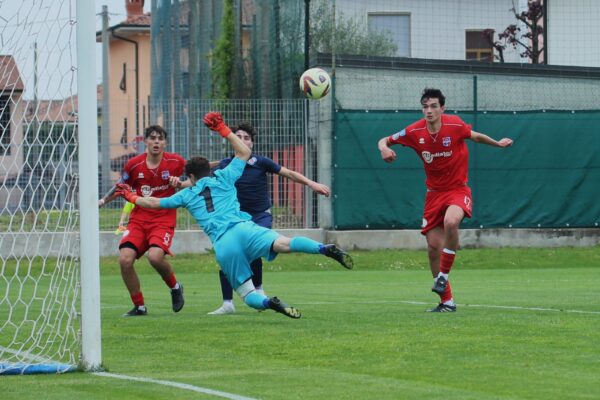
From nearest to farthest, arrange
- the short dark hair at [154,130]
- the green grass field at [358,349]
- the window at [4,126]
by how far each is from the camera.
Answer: the green grass field at [358,349]
the window at [4,126]
the short dark hair at [154,130]

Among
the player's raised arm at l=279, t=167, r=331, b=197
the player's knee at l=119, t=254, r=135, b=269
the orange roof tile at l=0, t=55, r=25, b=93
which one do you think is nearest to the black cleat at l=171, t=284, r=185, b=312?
the player's knee at l=119, t=254, r=135, b=269

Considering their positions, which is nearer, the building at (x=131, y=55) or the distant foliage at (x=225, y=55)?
the distant foliage at (x=225, y=55)

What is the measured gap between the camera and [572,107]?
27.8 metres

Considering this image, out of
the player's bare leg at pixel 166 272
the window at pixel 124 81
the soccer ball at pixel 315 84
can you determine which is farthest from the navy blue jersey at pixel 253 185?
the window at pixel 124 81

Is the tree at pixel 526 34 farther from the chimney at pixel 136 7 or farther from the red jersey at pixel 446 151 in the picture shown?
the chimney at pixel 136 7

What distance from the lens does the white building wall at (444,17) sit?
3684 cm

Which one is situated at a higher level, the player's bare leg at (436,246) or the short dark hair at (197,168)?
the short dark hair at (197,168)

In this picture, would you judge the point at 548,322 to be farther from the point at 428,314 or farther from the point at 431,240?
the point at 431,240

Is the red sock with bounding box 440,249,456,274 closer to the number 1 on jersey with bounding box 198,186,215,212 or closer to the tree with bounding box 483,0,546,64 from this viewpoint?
the number 1 on jersey with bounding box 198,186,215,212

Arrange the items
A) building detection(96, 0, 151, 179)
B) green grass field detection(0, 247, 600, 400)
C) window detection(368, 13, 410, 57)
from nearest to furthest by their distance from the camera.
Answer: green grass field detection(0, 247, 600, 400), window detection(368, 13, 410, 57), building detection(96, 0, 151, 179)

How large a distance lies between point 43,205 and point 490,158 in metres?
17.5

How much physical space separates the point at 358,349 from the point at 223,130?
3.19 metres

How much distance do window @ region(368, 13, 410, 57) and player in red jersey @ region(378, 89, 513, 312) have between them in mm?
25763

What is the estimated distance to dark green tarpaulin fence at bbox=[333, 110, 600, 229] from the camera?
2578cm
